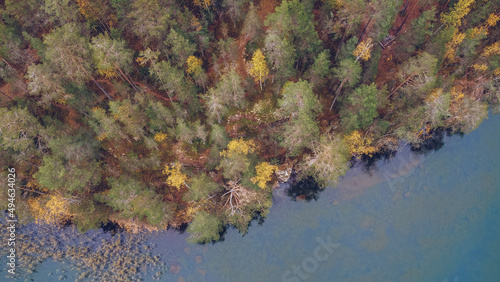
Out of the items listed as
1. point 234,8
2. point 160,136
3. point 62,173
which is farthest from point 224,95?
point 62,173

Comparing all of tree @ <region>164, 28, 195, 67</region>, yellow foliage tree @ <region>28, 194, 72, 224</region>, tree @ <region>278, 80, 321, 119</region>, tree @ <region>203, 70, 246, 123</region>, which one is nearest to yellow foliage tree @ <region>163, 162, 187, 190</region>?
tree @ <region>203, 70, 246, 123</region>

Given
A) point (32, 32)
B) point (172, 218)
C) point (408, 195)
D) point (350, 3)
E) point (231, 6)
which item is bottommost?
point (172, 218)

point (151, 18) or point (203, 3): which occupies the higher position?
point (203, 3)

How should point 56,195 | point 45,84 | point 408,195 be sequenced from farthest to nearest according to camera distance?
point 408,195 < point 56,195 < point 45,84

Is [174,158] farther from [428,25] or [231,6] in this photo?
[428,25]

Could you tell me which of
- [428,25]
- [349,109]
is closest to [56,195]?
[349,109]

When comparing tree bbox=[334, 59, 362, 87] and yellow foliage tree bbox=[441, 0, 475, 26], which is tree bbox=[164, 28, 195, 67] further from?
yellow foliage tree bbox=[441, 0, 475, 26]

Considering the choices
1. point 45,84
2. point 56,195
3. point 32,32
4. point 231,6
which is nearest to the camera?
point 45,84

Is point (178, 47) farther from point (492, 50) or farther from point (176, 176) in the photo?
point (492, 50)
